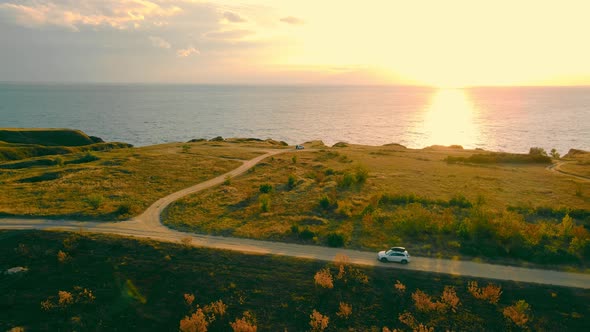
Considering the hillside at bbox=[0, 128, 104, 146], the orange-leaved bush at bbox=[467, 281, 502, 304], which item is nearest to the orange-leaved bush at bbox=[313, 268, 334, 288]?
the orange-leaved bush at bbox=[467, 281, 502, 304]

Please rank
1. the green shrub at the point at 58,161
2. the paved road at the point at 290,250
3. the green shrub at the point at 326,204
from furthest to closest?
the green shrub at the point at 58,161
the green shrub at the point at 326,204
the paved road at the point at 290,250

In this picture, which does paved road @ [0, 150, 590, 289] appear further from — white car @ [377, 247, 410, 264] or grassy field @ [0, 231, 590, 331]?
grassy field @ [0, 231, 590, 331]

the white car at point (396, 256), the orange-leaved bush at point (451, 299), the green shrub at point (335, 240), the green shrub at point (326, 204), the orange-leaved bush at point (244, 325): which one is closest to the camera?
the orange-leaved bush at point (244, 325)

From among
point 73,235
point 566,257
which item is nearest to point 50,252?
point 73,235

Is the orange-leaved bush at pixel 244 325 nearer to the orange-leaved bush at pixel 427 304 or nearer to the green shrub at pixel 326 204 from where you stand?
the orange-leaved bush at pixel 427 304

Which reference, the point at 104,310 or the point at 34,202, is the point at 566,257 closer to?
the point at 104,310

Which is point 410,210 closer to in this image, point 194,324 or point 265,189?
point 265,189

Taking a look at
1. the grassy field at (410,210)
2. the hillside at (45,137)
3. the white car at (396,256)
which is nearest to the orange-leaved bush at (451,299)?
the white car at (396,256)

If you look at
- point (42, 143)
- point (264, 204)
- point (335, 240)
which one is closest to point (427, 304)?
point (335, 240)
